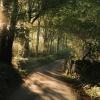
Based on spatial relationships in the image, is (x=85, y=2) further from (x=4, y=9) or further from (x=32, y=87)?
(x=32, y=87)

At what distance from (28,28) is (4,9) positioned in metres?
3.46

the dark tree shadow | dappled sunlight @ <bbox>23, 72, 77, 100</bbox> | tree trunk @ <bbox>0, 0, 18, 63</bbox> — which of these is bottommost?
dappled sunlight @ <bbox>23, 72, 77, 100</bbox>

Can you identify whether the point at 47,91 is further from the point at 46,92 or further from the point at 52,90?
the point at 52,90

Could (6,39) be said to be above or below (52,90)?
above

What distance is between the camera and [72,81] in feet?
81.5

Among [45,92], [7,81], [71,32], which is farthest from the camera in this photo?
[71,32]

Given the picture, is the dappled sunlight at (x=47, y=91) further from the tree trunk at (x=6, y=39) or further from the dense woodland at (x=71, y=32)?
the tree trunk at (x=6, y=39)

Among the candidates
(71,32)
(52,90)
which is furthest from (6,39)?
(71,32)

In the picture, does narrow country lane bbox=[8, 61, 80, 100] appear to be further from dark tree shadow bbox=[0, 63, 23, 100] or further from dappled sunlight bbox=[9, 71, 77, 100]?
dark tree shadow bbox=[0, 63, 23, 100]

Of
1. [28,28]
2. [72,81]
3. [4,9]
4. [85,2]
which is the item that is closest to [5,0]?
[4,9]

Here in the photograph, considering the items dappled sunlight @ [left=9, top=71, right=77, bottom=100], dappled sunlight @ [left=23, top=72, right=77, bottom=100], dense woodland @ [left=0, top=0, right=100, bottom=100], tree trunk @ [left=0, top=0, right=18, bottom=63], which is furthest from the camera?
tree trunk @ [left=0, top=0, right=18, bottom=63]

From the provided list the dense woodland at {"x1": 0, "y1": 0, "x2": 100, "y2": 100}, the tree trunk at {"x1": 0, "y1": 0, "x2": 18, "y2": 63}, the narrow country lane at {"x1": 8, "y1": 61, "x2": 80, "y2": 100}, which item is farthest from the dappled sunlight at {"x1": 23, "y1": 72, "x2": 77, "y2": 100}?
the tree trunk at {"x1": 0, "y1": 0, "x2": 18, "y2": 63}

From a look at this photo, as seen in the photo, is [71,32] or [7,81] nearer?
[7,81]

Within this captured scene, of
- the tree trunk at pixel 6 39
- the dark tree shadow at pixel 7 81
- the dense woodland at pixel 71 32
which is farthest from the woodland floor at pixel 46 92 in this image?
the tree trunk at pixel 6 39
